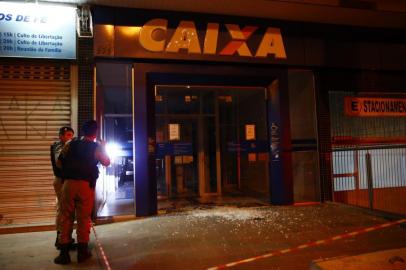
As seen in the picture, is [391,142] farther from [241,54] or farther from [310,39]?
[241,54]

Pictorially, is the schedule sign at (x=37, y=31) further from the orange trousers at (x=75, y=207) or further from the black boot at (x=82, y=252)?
the black boot at (x=82, y=252)

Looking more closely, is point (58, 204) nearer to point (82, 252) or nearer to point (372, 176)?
Result: point (82, 252)

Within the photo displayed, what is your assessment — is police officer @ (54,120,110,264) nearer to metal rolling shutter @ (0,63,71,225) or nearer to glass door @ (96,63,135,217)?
metal rolling shutter @ (0,63,71,225)

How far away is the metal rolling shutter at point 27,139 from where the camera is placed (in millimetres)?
6617

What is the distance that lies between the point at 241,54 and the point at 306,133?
8.45 ft

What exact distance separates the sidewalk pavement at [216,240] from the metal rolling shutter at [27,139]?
64 centimetres

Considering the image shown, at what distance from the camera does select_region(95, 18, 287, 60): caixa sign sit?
23.0 feet

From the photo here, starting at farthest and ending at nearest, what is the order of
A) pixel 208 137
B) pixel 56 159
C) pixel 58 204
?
pixel 208 137
pixel 56 159
pixel 58 204

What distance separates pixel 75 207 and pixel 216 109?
6168 millimetres

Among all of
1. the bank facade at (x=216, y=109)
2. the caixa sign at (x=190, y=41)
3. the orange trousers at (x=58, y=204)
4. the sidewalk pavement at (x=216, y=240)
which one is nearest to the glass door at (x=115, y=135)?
the bank facade at (x=216, y=109)

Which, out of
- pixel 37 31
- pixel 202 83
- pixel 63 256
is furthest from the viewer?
pixel 202 83

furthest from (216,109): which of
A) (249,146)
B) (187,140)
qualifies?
(249,146)

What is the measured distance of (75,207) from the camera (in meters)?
4.59

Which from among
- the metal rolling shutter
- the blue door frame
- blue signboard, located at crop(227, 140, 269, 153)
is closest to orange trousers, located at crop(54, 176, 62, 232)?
the metal rolling shutter
